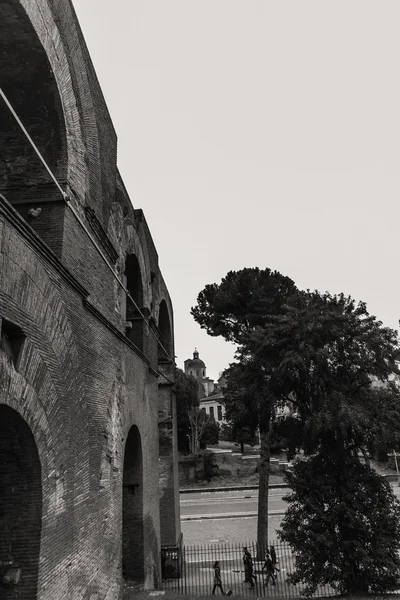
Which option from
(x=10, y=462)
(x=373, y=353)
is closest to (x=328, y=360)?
(x=373, y=353)

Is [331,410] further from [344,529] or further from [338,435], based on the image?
[344,529]

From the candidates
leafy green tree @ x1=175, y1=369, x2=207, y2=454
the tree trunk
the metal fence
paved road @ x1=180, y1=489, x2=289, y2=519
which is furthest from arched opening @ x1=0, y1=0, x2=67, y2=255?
leafy green tree @ x1=175, y1=369, x2=207, y2=454

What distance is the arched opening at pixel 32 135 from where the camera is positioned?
518cm

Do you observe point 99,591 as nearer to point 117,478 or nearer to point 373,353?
point 117,478

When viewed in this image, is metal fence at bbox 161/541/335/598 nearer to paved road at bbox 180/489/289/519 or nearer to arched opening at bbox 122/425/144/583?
arched opening at bbox 122/425/144/583

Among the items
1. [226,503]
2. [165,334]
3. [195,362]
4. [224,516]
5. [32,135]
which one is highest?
[195,362]

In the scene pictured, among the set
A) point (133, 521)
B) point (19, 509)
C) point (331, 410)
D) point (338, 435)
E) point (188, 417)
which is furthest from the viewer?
point (188, 417)

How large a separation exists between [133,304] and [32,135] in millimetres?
4403

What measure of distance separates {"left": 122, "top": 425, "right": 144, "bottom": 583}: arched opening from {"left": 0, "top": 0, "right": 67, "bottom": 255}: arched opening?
4.30 m

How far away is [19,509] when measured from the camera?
3986mm

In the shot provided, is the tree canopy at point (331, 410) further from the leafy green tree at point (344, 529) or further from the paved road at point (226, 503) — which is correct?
the paved road at point (226, 503)

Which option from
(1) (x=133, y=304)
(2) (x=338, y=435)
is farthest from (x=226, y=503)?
(1) (x=133, y=304)

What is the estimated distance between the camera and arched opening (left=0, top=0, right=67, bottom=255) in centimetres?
518

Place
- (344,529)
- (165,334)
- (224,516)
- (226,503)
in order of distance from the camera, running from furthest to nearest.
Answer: (226,503) < (224,516) < (165,334) < (344,529)
